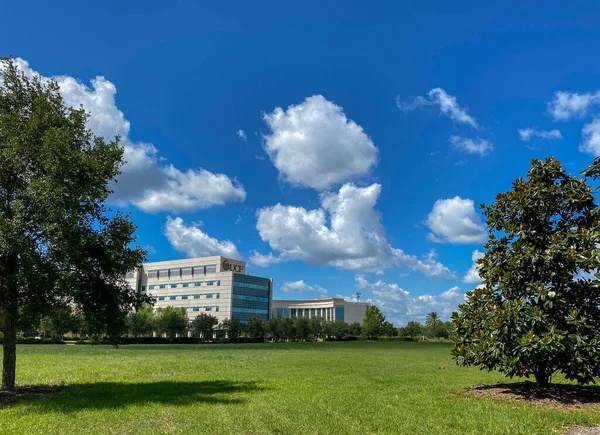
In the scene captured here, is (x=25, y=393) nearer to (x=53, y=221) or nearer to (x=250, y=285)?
(x=53, y=221)

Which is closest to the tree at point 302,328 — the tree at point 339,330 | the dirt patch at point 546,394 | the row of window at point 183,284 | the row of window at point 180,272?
the tree at point 339,330

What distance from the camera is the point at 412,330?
165 m

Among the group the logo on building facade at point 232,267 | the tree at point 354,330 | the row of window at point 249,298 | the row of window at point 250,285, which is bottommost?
the tree at point 354,330

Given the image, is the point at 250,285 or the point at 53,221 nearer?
the point at 53,221

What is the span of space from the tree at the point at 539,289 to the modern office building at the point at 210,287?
14226 cm

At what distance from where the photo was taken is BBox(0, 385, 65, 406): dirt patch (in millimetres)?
14337

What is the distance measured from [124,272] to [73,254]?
2.98 meters

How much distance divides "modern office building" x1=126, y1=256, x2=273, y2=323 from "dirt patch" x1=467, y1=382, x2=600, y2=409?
14098 cm

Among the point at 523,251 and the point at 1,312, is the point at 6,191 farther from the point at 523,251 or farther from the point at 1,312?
the point at 523,251

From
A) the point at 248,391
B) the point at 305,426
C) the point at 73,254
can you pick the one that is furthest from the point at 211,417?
the point at 73,254

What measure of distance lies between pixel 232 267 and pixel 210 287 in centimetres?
1279

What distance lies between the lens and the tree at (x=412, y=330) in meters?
165

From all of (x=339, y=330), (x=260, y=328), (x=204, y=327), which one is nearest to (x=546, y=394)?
(x=204, y=327)

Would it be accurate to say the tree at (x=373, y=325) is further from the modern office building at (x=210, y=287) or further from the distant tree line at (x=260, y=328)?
the modern office building at (x=210, y=287)
